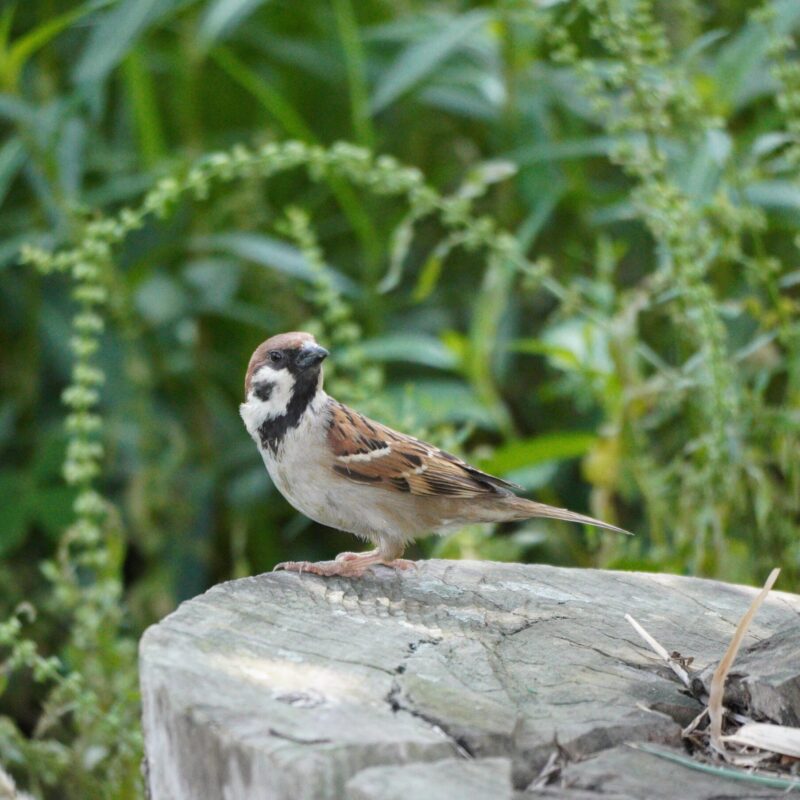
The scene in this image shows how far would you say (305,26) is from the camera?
6.14 metres

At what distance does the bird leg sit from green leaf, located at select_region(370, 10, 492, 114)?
2316mm

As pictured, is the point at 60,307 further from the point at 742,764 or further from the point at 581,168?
the point at 742,764

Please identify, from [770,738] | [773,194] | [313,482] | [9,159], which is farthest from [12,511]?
[770,738]

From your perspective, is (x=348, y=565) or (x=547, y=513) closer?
(x=348, y=565)

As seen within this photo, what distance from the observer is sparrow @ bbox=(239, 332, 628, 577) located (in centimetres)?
307

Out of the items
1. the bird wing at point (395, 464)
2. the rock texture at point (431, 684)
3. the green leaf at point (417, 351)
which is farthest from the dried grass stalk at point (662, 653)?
the green leaf at point (417, 351)

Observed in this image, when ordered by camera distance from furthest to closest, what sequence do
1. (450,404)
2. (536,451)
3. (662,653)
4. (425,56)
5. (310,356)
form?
(425,56)
(450,404)
(536,451)
(310,356)
(662,653)

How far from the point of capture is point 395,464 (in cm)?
315

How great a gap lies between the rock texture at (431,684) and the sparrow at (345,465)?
405 millimetres

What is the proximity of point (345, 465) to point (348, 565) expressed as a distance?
Result: 1.12 ft

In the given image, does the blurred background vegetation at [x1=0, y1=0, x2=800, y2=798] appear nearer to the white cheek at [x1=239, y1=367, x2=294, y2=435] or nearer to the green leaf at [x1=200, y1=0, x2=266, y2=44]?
the green leaf at [x1=200, y1=0, x2=266, y2=44]

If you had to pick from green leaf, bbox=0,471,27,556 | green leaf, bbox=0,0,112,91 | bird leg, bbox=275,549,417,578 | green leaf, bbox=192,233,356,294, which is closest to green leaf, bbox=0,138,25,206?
green leaf, bbox=0,0,112,91

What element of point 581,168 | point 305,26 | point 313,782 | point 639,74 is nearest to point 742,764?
point 313,782

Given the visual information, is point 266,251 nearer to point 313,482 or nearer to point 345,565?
point 313,482
